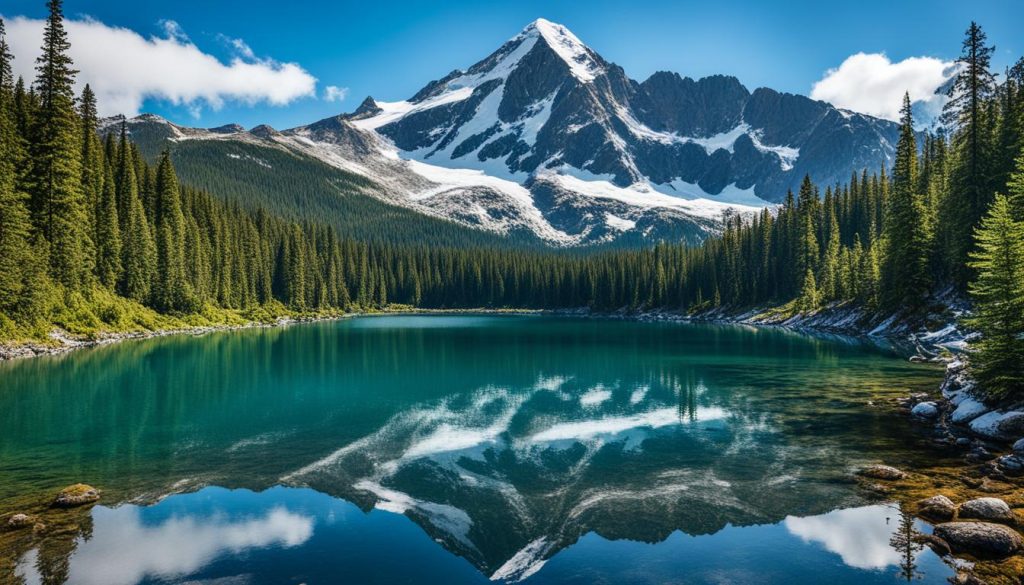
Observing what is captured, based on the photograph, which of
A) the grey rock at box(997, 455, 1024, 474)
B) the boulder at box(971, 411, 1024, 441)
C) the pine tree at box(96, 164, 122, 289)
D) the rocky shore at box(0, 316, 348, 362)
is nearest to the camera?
the grey rock at box(997, 455, 1024, 474)

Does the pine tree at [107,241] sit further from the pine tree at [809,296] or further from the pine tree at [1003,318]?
the pine tree at [809,296]

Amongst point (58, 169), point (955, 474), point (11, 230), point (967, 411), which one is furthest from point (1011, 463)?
point (58, 169)

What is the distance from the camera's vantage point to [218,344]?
7006cm

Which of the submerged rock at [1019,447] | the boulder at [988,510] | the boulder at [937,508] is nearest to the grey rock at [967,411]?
the submerged rock at [1019,447]

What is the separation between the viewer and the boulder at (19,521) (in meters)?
15.7

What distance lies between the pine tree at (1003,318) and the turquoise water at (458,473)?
3.98 metres

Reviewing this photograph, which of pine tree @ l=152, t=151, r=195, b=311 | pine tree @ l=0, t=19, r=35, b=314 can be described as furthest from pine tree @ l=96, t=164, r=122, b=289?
pine tree @ l=0, t=19, r=35, b=314

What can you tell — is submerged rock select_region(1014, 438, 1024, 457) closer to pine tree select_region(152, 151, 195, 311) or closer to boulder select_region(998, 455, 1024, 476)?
boulder select_region(998, 455, 1024, 476)

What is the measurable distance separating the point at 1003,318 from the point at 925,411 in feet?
19.2

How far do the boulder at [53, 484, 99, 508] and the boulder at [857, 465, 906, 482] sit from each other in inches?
975

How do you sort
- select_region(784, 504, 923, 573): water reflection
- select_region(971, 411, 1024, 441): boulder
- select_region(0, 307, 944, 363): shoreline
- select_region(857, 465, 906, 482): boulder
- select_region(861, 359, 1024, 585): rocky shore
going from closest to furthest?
select_region(861, 359, 1024, 585): rocky shore
select_region(784, 504, 923, 573): water reflection
select_region(857, 465, 906, 482): boulder
select_region(971, 411, 1024, 441): boulder
select_region(0, 307, 944, 363): shoreline

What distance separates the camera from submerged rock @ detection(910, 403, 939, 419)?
2834 centimetres

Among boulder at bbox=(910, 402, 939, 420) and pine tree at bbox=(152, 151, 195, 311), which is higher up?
pine tree at bbox=(152, 151, 195, 311)

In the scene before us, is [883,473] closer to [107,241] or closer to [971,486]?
[971,486]
